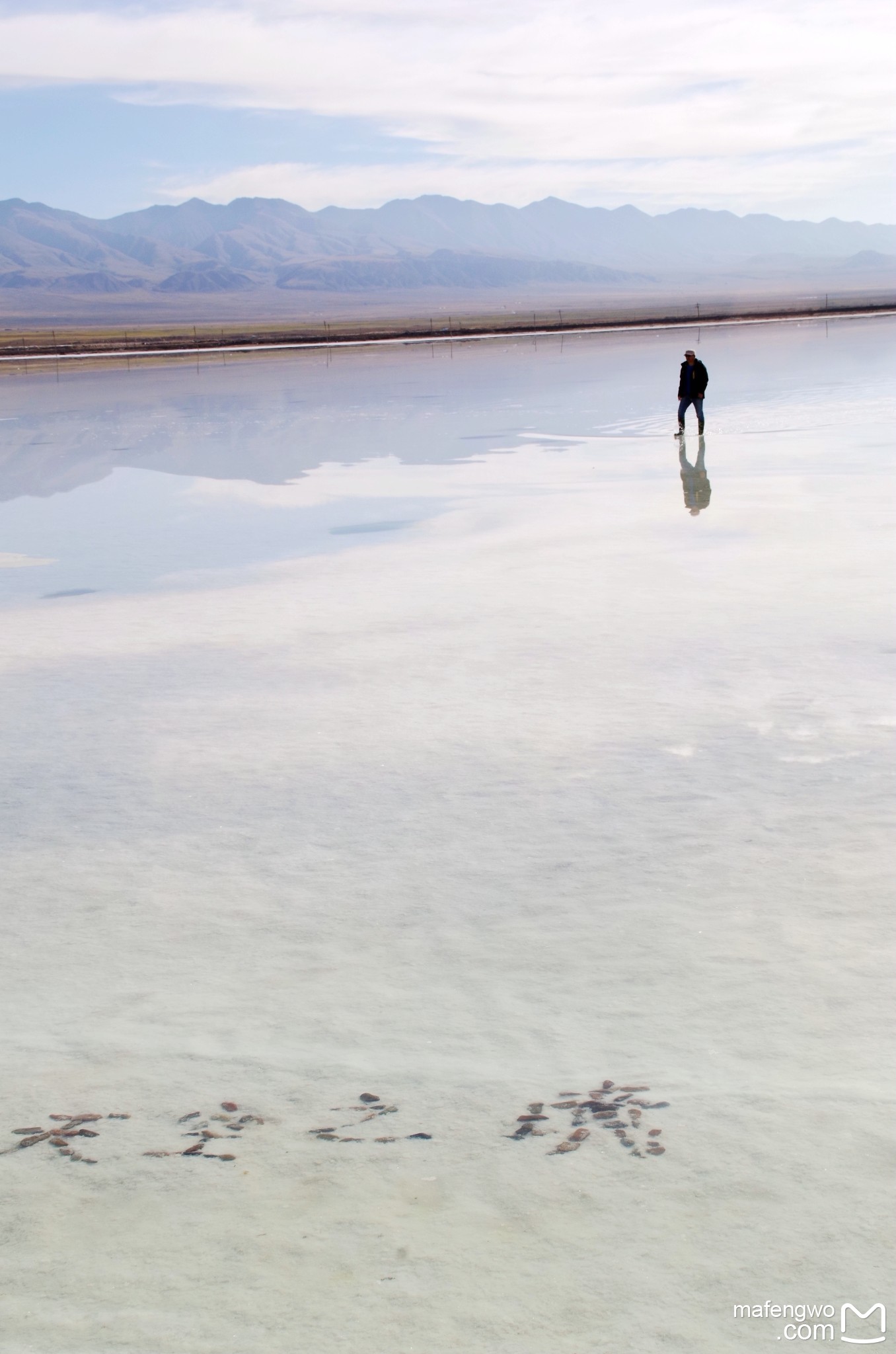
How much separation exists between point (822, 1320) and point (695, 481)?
1203 centimetres

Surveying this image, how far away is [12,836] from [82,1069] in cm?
181

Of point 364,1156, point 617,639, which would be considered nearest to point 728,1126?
point 364,1156

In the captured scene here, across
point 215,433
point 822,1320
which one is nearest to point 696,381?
point 215,433

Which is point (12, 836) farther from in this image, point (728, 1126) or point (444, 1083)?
point (728, 1126)

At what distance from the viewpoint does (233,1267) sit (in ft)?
8.95

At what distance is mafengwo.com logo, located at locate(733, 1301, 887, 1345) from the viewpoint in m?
2.51

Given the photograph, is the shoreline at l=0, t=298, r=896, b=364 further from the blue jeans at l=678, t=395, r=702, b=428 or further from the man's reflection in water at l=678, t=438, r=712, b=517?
the man's reflection in water at l=678, t=438, r=712, b=517

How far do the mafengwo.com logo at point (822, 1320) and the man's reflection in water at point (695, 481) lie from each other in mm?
9694

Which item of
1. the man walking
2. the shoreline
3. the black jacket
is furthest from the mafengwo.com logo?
the shoreline

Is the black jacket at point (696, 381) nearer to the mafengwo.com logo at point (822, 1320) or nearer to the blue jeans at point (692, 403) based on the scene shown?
the blue jeans at point (692, 403)

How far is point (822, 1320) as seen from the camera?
2.54 m

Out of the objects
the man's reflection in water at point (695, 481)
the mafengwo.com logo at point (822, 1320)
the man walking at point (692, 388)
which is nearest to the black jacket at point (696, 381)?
the man walking at point (692, 388)

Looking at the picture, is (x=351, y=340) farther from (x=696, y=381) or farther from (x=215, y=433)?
(x=696, y=381)

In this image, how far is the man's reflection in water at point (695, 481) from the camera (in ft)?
40.7
